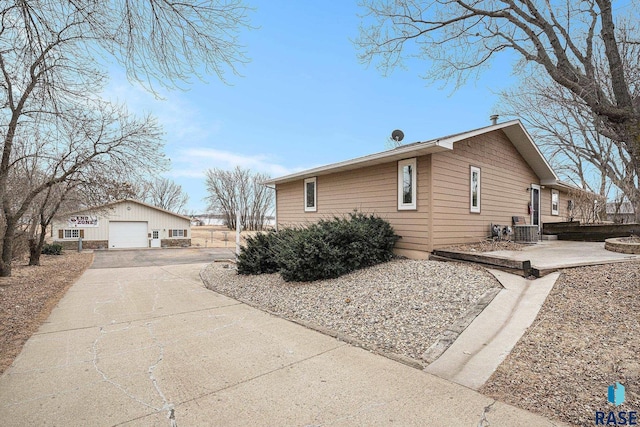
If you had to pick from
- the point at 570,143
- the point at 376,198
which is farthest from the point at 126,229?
the point at 570,143

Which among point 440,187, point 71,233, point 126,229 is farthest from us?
point 126,229

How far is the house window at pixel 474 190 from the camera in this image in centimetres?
914

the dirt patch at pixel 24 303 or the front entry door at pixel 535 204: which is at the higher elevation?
the front entry door at pixel 535 204

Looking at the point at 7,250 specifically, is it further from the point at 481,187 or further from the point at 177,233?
the point at 177,233

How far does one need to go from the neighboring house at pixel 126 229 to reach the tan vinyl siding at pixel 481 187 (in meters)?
22.2

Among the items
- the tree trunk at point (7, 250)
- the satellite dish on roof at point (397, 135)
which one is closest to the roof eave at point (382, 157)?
the satellite dish on roof at point (397, 135)

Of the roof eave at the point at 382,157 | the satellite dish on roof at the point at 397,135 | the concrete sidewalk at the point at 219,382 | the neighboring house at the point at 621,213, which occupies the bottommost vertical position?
the concrete sidewalk at the point at 219,382

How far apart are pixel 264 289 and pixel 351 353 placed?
12.6 feet

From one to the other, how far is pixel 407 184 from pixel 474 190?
7.69 ft

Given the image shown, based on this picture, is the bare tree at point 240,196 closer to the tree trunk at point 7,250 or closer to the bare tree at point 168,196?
the bare tree at point 168,196

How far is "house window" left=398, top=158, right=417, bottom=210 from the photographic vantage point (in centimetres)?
820

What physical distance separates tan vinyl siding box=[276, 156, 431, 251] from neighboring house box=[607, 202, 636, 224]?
1729cm

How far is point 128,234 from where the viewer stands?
25.0m

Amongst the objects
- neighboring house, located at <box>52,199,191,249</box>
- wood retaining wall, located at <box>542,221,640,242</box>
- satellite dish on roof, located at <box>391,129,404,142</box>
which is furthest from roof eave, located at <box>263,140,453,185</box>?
neighboring house, located at <box>52,199,191,249</box>
